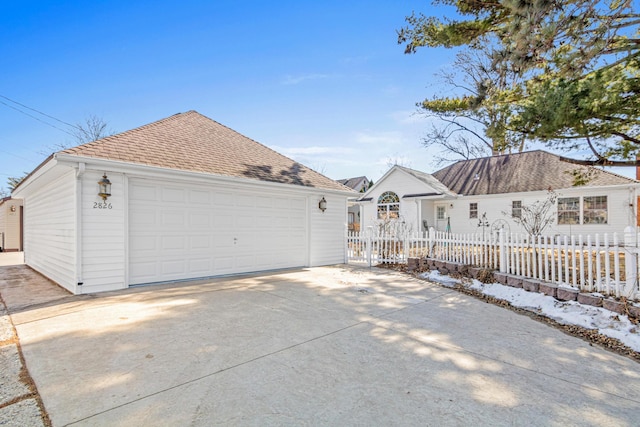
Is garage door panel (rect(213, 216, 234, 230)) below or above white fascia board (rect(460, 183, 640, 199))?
below

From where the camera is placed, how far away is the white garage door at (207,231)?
21.7ft

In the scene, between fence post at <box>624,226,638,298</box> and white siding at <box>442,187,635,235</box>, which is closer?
fence post at <box>624,226,638,298</box>

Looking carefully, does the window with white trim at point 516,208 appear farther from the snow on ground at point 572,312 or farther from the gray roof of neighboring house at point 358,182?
the gray roof of neighboring house at point 358,182

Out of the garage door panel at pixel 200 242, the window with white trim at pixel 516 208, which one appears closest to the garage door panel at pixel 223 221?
the garage door panel at pixel 200 242

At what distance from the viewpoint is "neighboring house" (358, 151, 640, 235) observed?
45.2ft

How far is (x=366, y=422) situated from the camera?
2.16 meters

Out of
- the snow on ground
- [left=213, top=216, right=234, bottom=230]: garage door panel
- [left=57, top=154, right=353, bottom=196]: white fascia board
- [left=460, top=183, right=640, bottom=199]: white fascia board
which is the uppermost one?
[left=460, top=183, right=640, bottom=199]: white fascia board

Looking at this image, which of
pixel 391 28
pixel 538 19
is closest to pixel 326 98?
pixel 391 28

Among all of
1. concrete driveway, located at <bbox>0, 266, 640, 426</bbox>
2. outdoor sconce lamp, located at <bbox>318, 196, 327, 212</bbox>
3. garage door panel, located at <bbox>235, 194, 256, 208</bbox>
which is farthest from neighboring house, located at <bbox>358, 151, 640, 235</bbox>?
concrete driveway, located at <bbox>0, 266, 640, 426</bbox>

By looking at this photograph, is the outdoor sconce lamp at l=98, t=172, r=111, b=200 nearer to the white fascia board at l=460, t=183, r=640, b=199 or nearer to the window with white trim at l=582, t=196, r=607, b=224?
the white fascia board at l=460, t=183, r=640, b=199

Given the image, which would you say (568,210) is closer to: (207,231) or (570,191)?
(570,191)

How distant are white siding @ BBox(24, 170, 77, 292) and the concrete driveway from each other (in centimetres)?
125

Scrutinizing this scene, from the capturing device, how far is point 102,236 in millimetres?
5973

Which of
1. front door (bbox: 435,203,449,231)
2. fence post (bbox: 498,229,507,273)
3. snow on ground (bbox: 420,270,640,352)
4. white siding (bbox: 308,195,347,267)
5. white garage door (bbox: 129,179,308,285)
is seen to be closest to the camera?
snow on ground (bbox: 420,270,640,352)
